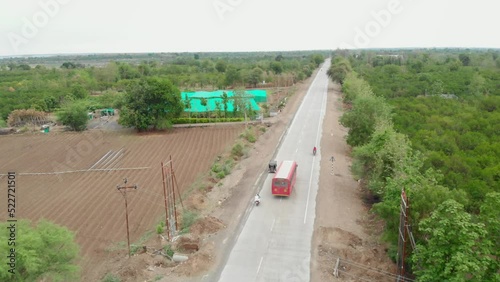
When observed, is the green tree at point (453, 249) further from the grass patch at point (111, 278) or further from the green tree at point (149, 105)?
the green tree at point (149, 105)

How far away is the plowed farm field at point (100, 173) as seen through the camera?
74.2ft

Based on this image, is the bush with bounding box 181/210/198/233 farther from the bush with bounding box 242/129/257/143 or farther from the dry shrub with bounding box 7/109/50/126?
the dry shrub with bounding box 7/109/50/126

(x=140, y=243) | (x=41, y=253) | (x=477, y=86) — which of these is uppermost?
(x=477, y=86)

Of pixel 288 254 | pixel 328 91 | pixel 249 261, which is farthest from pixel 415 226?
pixel 328 91

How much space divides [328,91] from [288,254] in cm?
5985

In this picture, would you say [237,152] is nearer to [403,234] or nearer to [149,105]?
[149,105]

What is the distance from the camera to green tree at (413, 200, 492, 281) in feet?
37.1

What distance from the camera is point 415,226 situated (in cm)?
1484

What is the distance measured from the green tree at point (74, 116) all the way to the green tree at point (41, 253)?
1450 inches

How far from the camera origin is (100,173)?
31656 mm

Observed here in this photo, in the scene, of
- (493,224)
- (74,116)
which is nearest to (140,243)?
(493,224)

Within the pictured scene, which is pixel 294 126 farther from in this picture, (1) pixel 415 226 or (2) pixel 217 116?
(1) pixel 415 226

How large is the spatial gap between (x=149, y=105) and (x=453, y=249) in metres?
39.8

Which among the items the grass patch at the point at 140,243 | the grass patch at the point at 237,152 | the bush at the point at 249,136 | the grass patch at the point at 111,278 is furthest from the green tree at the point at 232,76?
the grass patch at the point at 111,278
